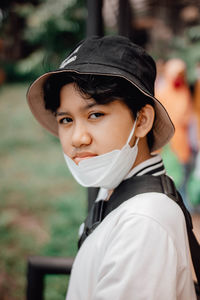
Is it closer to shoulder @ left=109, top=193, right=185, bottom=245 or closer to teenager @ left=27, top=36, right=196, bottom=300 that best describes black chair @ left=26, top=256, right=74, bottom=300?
teenager @ left=27, top=36, right=196, bottom=300

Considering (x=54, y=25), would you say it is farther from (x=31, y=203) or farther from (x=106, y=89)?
(x=106, y=89)

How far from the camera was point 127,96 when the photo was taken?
3.99ft

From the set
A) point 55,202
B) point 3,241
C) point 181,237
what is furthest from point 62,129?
point 55,202

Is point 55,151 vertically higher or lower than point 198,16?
lower

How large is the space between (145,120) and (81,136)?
0.26 meters

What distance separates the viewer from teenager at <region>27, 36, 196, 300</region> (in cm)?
98

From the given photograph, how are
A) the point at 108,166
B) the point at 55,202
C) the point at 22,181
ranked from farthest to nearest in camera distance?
the point at 22,181
the point at 55,202
the point at 108,166

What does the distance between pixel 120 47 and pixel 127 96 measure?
172 millimetres

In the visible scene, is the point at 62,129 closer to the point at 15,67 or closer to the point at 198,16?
the point at 198,16

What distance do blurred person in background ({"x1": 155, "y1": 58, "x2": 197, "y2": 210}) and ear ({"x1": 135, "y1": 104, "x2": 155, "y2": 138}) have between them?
3.70 m

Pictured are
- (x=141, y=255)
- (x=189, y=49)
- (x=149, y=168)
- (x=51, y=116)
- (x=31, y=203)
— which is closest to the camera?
(x=141, y=255)

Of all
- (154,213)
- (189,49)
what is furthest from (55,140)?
(154,213)

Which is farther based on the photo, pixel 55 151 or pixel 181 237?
pixel 55 151

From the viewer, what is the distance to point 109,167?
1203 millimetres
